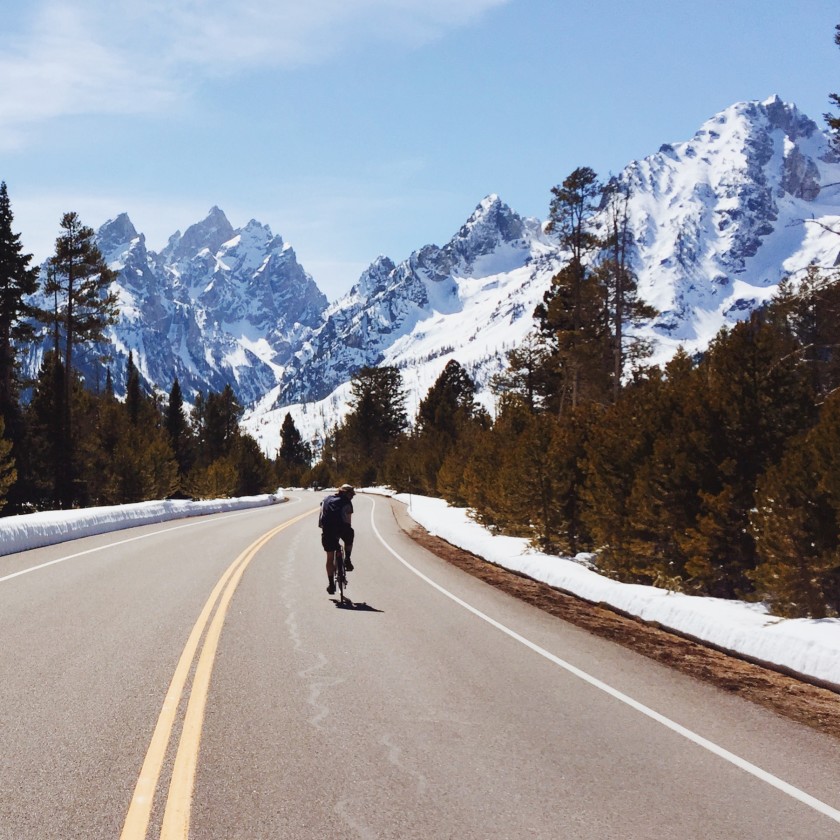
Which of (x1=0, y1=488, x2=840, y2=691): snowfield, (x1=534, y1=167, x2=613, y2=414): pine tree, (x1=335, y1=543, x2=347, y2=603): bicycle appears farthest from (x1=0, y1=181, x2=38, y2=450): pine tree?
(x1=335, y1=543, x2=347, y2=603): bicycle

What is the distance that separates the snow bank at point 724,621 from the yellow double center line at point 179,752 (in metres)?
5.85

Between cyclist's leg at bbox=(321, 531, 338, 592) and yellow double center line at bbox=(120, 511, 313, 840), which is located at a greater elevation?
cyclist's leg at bbox=(321, 531, 338, 592)

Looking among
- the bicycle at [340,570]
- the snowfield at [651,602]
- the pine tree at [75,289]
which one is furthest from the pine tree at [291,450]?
the bicycle at [340,570]

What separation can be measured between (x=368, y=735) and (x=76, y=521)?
19.9m

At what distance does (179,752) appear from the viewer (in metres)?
4.81

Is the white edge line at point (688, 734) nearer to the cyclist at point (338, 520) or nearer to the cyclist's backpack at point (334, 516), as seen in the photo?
the cyclist at point (338, 520)

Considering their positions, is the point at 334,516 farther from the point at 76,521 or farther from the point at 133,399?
the point at 133,399

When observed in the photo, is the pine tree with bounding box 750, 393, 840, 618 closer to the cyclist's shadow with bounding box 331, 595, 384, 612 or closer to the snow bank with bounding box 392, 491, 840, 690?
the snow bank with bounding box 392, 491, 840, 690

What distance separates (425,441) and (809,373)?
1846 inches

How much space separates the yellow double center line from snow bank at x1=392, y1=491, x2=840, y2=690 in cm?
585

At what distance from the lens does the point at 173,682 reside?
655 cm

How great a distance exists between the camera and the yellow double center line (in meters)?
3.80

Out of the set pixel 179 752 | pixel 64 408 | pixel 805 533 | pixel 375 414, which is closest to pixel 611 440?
pixel 805 533

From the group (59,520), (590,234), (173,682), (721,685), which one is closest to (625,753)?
(721,685)
